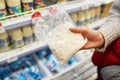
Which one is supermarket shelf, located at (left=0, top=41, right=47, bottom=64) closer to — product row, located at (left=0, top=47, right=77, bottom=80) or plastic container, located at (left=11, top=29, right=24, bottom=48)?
plastic container, located at (left=11, top=29, right=24, bottom=48)

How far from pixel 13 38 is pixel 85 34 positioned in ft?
2.08

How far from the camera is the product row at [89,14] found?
69.1 inches

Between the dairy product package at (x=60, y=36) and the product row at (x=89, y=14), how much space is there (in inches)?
27.8

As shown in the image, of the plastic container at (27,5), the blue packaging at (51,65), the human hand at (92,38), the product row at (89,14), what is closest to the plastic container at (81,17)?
the product row at (89,14)

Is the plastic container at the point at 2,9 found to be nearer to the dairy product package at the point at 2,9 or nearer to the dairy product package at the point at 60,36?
the dairy product package at the point at 2,9

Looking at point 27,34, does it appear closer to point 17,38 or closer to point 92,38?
point 17,38

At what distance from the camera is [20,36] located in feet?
4.67

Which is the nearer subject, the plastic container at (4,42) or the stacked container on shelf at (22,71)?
the plastic container at (4,42)

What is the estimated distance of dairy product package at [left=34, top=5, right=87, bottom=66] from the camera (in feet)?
3.11

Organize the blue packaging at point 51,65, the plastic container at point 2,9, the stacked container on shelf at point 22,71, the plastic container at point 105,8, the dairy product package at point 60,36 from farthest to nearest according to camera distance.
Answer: the plastic container at point 105,8 < the blue packaging at point 51,65 < the stacked container on shelf at point 22,71 < the plastic container at point 2,9 < the dairy product package at point 60,36

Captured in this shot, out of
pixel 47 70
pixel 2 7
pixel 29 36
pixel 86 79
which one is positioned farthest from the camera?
pixel 86 79

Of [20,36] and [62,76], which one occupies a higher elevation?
[20,36]

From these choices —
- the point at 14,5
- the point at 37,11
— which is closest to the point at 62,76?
the point at 37,11

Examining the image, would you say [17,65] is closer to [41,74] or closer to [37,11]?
[41,74]
